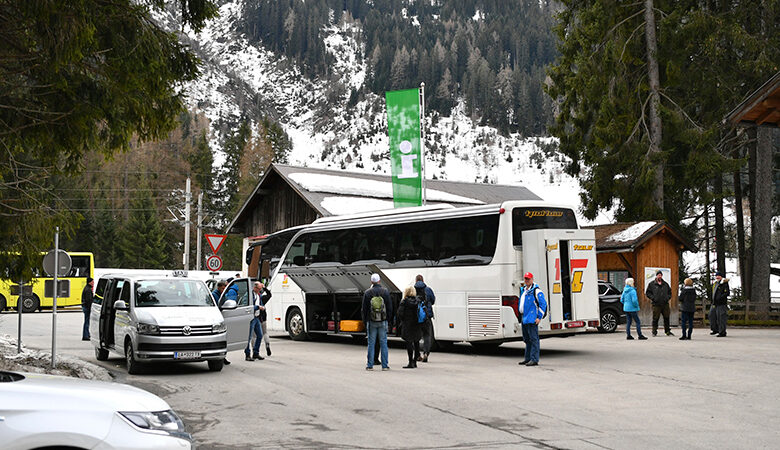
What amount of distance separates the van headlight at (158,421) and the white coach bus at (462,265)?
12978mm

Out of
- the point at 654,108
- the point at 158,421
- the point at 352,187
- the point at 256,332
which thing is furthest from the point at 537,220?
the point at 352,187

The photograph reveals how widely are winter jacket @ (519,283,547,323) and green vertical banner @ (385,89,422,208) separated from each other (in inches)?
476

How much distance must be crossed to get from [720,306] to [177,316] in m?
16.7

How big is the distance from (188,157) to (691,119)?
227 feet

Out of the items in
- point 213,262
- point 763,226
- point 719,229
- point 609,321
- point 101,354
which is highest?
point 719,229

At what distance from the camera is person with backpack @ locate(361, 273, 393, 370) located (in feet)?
52.0

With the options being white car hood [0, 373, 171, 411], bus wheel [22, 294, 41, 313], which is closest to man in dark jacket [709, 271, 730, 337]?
white car hood [0, 373, 171, 411]

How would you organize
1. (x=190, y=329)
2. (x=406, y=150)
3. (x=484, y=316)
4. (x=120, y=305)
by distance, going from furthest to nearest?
1. (x=406, y=150)
2. (x=484, y=316)
3. (x=120, y=305)
4. (x=190, y=329)

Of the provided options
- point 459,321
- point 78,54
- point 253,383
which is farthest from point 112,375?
point 459,321

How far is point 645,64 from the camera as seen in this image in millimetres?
35188

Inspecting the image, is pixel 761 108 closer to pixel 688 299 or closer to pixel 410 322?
pixel 688 299

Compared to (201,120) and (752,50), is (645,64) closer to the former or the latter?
(752,50)

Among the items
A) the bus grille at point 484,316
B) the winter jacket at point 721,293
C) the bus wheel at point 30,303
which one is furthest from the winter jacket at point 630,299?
the bus wheel at point 30,303

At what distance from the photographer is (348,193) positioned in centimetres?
4097
